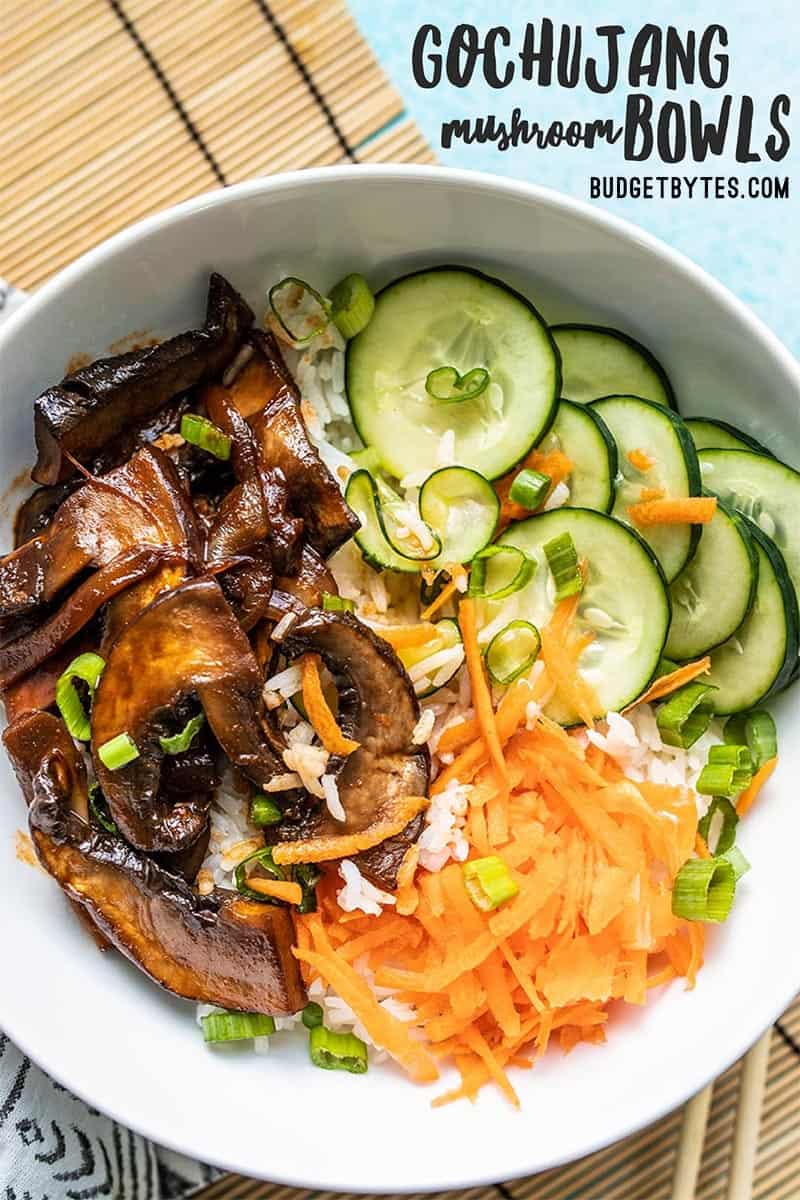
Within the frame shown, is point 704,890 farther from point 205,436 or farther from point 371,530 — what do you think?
point 205,436

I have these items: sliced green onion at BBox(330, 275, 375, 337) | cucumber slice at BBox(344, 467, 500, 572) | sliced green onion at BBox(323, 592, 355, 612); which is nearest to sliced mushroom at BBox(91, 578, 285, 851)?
sliced green onion at BBox(323, 592, 355, 612)

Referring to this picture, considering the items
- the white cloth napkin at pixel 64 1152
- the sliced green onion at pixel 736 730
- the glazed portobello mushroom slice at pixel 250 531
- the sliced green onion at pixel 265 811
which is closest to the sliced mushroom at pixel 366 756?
the sliced green onion at pixel 265 811

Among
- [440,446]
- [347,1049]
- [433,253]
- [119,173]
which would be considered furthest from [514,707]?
[119,173]

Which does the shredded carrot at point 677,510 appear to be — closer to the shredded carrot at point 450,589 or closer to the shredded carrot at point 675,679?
the shredded carrot at point 675,679

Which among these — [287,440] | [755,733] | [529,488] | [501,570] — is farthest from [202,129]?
[755,733]

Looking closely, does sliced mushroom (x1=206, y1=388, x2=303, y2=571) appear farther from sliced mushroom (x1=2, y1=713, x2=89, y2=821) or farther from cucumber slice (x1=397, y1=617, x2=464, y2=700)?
sliced mushroom (x1=2, y1=713, x2=89, y2=821)
